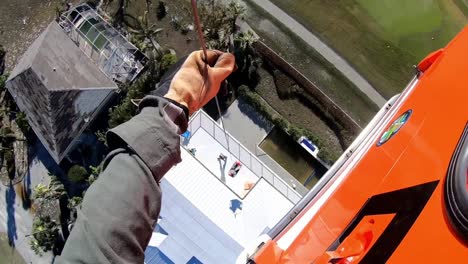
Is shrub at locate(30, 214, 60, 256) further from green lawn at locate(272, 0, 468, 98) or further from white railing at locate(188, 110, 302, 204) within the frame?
green lawn at locate(272, 0, 468, 98)

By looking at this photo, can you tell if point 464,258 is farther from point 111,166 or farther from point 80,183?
point 80,183

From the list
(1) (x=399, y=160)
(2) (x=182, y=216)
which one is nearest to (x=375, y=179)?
(1) (x=399, y=160)

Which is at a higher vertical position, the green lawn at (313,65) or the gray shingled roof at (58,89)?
the green lawn at (313,65)

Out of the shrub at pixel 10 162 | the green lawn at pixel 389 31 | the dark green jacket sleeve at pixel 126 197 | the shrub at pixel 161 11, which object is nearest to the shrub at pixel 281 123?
the green lawn at pixel 389 31

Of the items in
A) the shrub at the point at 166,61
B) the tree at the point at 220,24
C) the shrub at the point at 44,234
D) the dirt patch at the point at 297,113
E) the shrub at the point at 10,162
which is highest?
the tree at the point at 220,24

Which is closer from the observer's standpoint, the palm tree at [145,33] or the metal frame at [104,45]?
the palm tree at [145,33]

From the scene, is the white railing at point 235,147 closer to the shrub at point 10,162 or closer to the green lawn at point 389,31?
the green lawn at point 389,31

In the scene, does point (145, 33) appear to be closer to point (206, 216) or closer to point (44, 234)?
point (206, 216)

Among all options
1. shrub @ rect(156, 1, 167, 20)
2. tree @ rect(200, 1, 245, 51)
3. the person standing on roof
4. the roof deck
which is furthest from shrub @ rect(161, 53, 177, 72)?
the person standing on roof

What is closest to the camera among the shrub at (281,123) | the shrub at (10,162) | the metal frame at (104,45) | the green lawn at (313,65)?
the shrub at (281,123)
